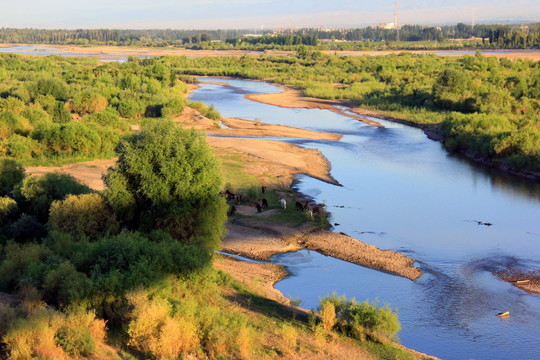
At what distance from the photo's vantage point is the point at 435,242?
24.1 metres

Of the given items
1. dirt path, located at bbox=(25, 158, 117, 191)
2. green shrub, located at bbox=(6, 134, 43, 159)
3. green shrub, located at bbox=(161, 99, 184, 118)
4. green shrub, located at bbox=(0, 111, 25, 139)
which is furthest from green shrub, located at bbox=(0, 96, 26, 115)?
dirt path, located at bbox=(25, 158, 117, 191)

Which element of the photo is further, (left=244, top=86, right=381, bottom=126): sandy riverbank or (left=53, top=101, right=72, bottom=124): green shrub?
(left=244, top=86, right=381, bottom=126): sandy riverbank

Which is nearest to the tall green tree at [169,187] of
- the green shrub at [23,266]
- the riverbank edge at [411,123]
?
the green shrub at [23,266]

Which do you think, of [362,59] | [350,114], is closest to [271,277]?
[350,114]

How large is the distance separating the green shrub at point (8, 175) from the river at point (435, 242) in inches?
400

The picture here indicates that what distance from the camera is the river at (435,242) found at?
16.3 m

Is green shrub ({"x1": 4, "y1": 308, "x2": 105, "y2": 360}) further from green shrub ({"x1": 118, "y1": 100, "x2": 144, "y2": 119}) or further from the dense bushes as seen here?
green shrub ({"x1": 118, "y1": 100, "x2": 144, "y2": 119})

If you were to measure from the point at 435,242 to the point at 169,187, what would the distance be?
11.0m

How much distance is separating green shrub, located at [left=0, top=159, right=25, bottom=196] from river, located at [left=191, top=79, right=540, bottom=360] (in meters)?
10.2

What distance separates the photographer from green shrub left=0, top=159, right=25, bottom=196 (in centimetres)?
2255

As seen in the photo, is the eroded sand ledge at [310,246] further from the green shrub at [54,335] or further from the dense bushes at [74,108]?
the dense bushes at [74,108]

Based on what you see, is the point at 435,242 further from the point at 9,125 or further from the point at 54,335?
the point at 9,125

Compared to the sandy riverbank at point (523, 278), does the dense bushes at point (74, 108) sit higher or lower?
higher

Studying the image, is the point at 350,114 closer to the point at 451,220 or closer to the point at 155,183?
the point at 451,220
